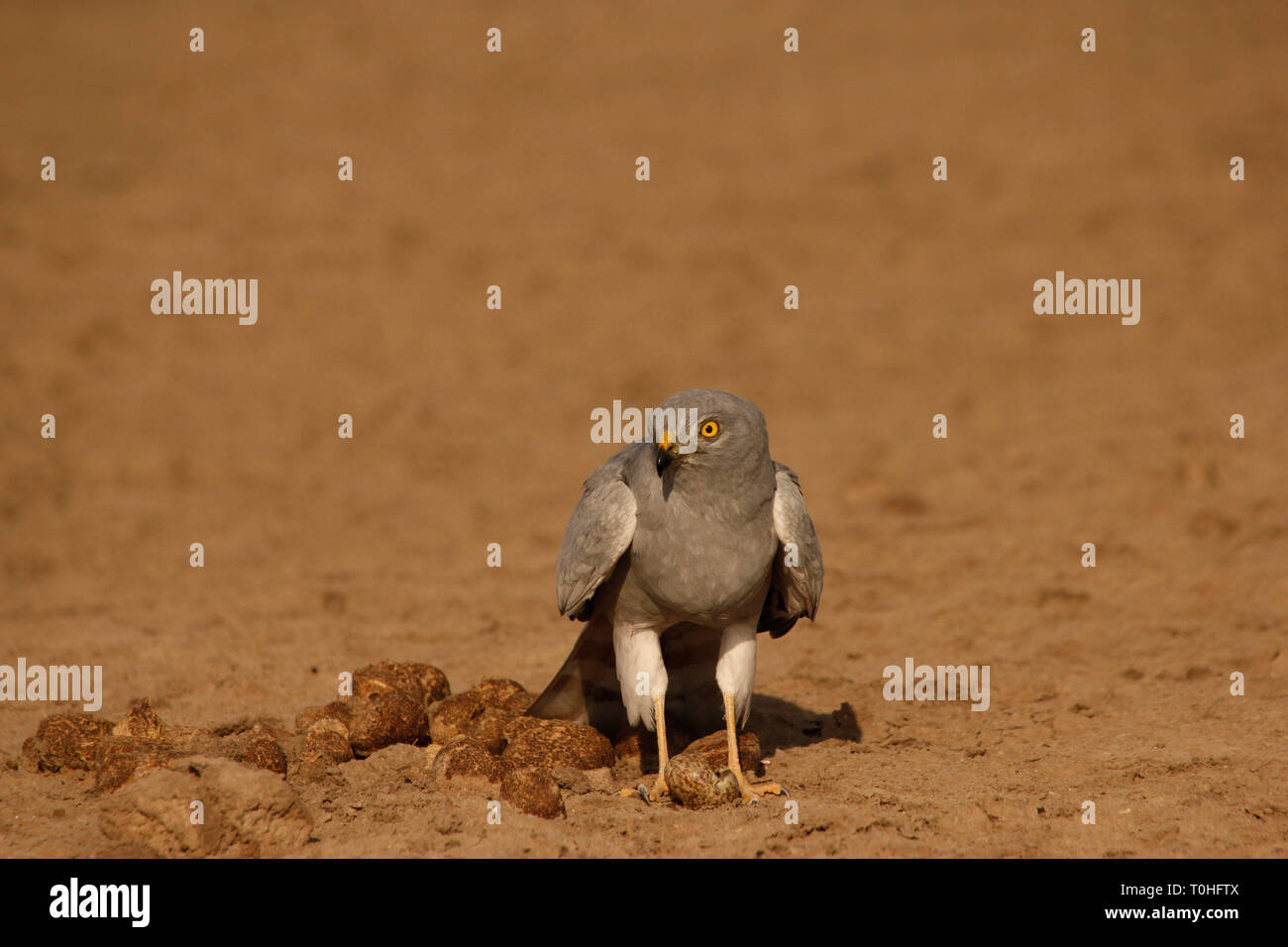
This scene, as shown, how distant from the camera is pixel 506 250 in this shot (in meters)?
16.7

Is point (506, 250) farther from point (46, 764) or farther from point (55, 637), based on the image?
point (46, 764)

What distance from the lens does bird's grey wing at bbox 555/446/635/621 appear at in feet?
17.3

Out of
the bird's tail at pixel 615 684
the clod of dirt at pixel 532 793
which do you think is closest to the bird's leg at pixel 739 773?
the bird's tail at pixel 615 684

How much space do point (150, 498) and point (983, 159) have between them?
505 inches

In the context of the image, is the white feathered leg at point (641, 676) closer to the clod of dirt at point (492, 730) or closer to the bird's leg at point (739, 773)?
the bird's leg at point (739, 773)

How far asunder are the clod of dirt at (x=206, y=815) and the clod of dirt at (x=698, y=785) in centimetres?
160

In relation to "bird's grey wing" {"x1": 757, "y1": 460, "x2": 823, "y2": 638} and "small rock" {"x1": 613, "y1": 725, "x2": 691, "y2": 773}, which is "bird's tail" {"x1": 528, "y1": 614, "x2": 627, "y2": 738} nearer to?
"small rock" {"x1": 613, "y1": 725, "x2": 691, "y2": 773}

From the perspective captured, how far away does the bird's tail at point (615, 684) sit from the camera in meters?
5.87

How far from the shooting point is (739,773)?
5.21 meters

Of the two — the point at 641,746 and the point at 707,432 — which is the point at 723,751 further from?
the point at 707,432

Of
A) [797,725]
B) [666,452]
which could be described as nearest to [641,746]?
[797,725]

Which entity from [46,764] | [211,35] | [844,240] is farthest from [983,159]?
[46,764]

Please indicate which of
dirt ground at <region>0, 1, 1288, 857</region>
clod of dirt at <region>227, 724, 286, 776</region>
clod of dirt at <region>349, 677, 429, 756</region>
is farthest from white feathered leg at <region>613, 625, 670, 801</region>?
clod of dirt at <region>227, 724, 286, 776</region>

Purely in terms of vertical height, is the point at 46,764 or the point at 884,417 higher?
the point at 884,417
